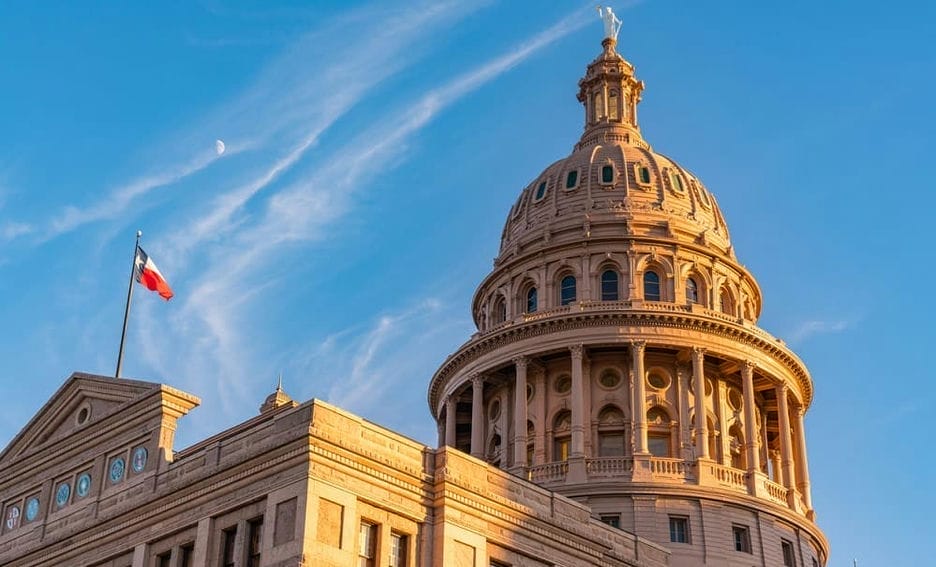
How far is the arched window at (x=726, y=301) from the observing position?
283 ft

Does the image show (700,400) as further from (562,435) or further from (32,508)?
(32,508)

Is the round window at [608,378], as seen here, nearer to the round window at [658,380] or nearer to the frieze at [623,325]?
the round window at [658,380]

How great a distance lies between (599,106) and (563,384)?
24744 mm

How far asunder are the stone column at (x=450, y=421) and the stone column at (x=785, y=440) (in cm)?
1964

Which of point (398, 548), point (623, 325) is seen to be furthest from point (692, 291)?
point (398, 548)

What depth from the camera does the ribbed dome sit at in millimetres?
85750

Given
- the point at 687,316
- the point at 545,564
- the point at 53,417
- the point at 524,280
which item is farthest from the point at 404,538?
the point at 524,280

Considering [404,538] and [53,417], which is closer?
[404,538]

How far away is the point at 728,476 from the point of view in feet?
251

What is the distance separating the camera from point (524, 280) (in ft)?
284

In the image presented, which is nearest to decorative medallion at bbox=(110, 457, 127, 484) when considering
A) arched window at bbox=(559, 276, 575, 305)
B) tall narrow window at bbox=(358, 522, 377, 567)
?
tall narrow window at bbox=(358, 522, 377, 567)

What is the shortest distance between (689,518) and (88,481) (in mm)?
34274

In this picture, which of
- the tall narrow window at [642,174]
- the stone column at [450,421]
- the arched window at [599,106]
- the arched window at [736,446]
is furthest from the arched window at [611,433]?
the arched window at [599,106]

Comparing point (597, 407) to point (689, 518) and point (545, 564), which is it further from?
point (545, 564)
